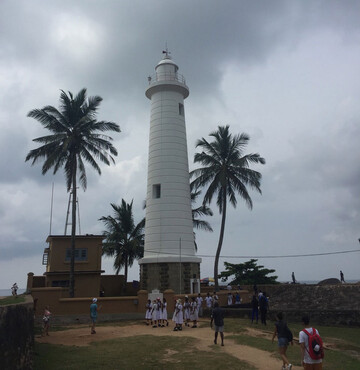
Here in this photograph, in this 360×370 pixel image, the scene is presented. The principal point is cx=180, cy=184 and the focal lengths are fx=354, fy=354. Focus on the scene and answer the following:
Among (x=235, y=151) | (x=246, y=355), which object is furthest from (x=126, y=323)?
(x=235, y=151)

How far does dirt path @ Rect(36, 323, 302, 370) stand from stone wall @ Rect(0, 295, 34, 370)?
15.5 ft

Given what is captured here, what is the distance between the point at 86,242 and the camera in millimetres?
28500

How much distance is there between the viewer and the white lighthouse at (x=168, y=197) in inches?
938

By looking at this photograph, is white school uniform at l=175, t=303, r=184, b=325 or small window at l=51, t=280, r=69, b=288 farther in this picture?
small window at l=51, t=280, r=69, b=288

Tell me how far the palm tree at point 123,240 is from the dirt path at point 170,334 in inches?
628

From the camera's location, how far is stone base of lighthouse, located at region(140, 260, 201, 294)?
77.2 ft

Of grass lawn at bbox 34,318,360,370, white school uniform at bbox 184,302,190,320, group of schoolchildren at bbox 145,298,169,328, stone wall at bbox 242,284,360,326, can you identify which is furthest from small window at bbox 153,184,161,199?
grass lawn at bbox 34,318,360,370

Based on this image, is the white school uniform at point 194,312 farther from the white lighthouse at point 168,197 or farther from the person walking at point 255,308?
the white lighthouse at point 168,197

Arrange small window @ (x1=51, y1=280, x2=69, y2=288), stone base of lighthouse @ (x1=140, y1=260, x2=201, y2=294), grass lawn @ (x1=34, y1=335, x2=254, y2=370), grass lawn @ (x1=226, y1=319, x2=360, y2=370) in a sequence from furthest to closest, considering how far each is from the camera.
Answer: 1. small window @ (x1=51, y1=280, x2=69, y2=288)
2. stone base of lighthouse @ (x1=140, y1=260, x2=201, y2=294)
3. grass lawn @ (x1=226, y1=319, x2=360, y2=370)
4. grass lawn @ (x1=34, y1=335, x2=254, y2=370)

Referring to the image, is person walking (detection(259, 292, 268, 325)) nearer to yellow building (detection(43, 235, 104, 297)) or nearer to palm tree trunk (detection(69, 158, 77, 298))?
palm tree trunk (detection(69, 158, 77, 298))

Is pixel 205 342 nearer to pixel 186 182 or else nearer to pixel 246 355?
pixel 246 355

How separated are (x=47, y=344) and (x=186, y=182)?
48.5 ft

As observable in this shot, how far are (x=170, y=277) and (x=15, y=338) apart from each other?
49.3 ft

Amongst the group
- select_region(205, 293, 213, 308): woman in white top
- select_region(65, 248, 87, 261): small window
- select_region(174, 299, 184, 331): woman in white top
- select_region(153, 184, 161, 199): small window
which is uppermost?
select_region(153, 184, 161, 199): small window
